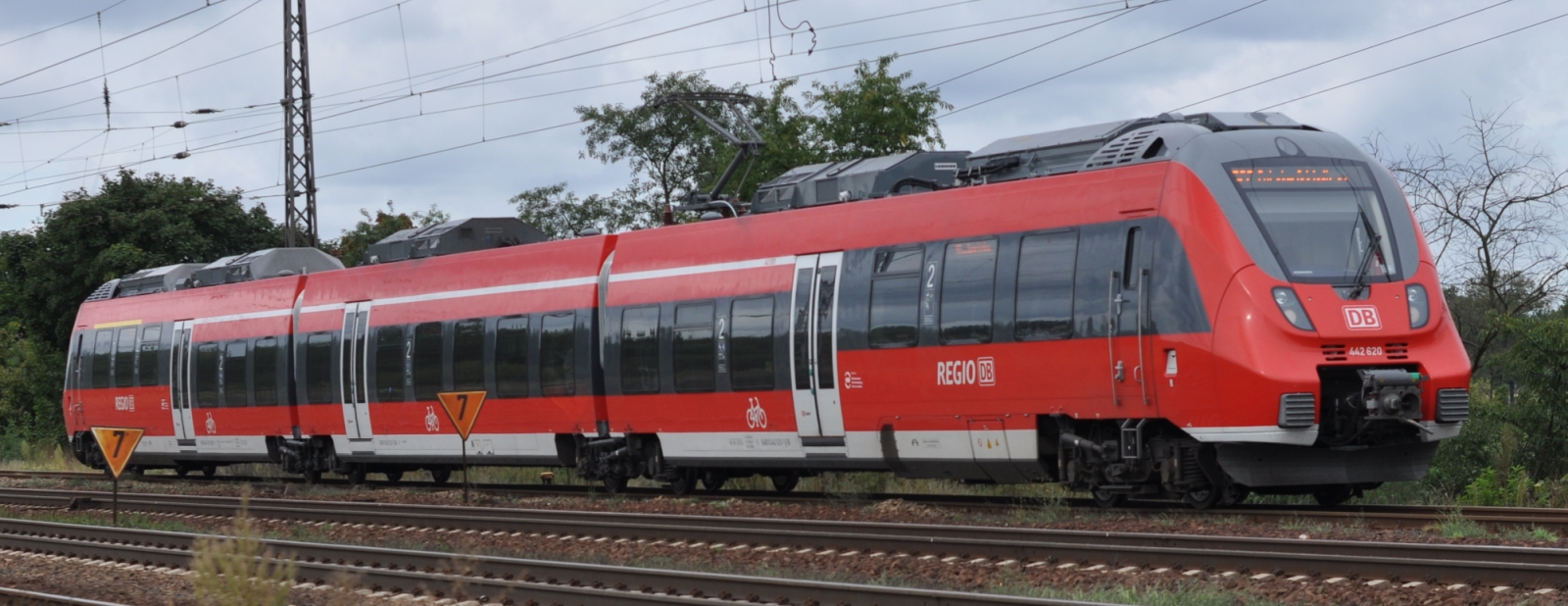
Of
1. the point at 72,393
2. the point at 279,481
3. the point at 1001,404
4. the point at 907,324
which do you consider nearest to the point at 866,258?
the point at 907,324

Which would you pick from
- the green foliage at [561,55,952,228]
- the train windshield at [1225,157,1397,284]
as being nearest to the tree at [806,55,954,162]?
the green foliage at [561,55,952,228]

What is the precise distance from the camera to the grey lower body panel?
487 inches

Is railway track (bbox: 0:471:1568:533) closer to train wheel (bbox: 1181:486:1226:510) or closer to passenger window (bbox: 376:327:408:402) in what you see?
train wheel (bbox: 1181:486:1226:510)

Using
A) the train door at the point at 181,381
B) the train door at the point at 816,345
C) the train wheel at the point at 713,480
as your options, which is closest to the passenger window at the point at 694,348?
the train door at the point at 816,345

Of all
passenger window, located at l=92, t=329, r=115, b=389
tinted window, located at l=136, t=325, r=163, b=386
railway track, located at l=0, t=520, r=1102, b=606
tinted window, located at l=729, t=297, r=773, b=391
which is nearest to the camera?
railway track, located at l=0, t=520, r=1102, b=606

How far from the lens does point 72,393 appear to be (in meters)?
30.2

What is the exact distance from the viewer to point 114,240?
139ft

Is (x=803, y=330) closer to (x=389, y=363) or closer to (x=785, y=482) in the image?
(x=785, y=482)

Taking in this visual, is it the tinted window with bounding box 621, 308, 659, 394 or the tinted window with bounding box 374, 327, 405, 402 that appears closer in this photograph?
the tinted window with bounding box 621, 308, 659, 394

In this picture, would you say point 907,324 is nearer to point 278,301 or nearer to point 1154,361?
point 1154,361

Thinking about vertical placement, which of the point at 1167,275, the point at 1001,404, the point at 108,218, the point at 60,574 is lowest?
the point at 60,574

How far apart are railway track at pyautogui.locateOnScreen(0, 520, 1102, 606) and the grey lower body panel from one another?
4.15 meters

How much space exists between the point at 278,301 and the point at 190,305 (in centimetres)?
306

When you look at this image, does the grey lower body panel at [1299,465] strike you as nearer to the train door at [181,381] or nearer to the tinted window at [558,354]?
the tinted window at [558,354]
